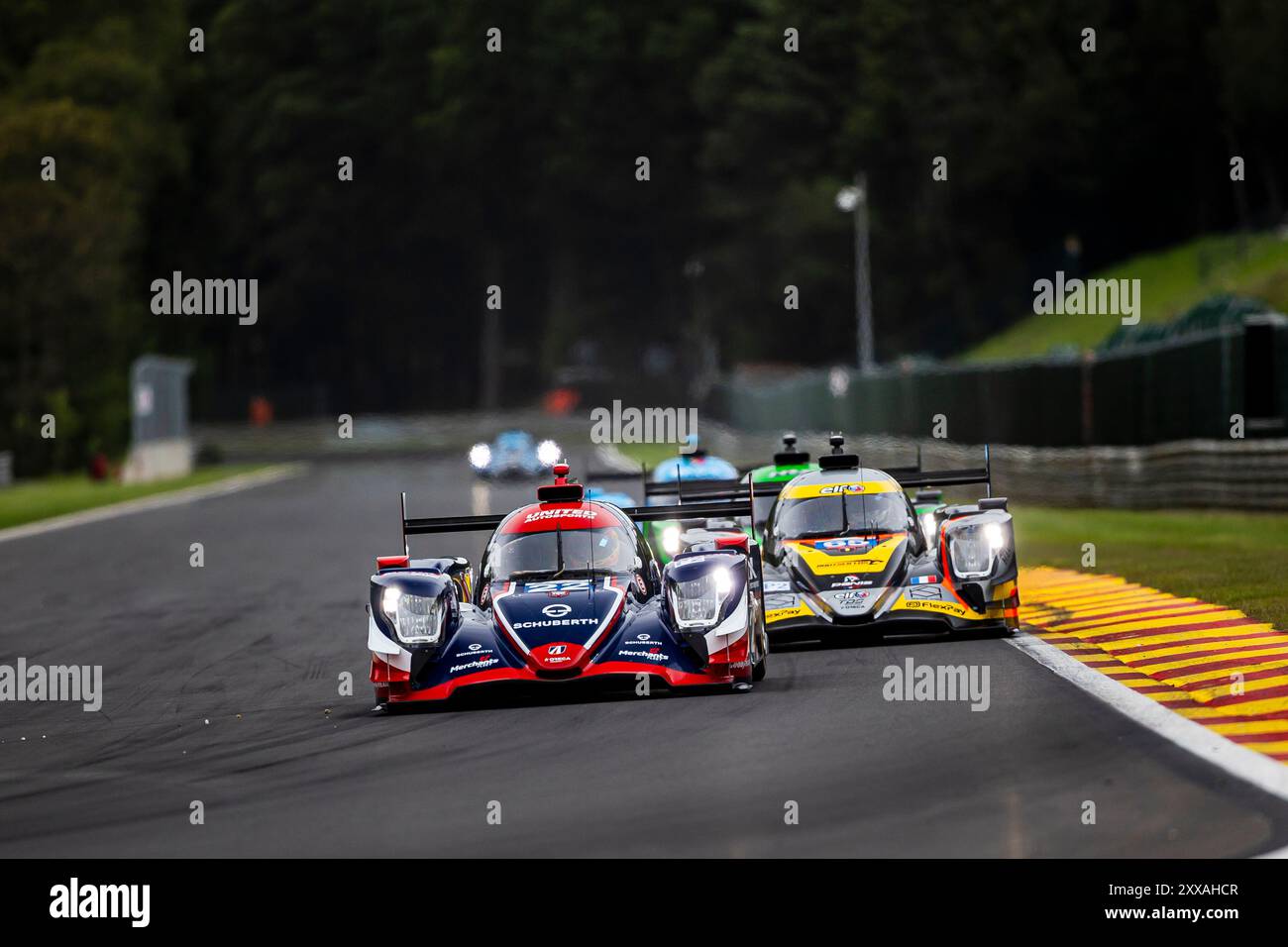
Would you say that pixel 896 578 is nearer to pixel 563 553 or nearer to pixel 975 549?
pixel 975 549

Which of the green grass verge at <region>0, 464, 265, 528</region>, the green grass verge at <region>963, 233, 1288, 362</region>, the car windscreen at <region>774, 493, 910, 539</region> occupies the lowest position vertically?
the car windscreen at <region>774, 493, 910, 539</region>

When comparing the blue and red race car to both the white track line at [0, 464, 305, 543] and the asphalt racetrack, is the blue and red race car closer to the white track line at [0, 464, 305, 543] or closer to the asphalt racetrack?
the asphalt racetrack

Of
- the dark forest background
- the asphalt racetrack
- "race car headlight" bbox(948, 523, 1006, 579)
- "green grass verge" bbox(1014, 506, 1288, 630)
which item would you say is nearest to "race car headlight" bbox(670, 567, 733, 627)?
the asphalt racetrack

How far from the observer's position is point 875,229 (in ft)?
317

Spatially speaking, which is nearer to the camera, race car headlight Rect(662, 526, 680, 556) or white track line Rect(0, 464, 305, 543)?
race car headlight Rect(662, 526, 680, 556)

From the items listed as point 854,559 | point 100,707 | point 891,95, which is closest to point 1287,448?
point 854,559

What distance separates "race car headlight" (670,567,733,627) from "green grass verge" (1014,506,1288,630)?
4.54 m

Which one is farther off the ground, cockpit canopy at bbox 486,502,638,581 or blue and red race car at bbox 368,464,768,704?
cockpit canopy at bbox 486,502,638,581

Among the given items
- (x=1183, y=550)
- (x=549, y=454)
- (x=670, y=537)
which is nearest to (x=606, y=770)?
(x=549, y=454)

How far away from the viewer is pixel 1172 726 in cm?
1098

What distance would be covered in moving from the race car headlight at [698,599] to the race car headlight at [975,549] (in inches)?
107

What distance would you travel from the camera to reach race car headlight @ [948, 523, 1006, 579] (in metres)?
15.2

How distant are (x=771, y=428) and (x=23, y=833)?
56.4 m
